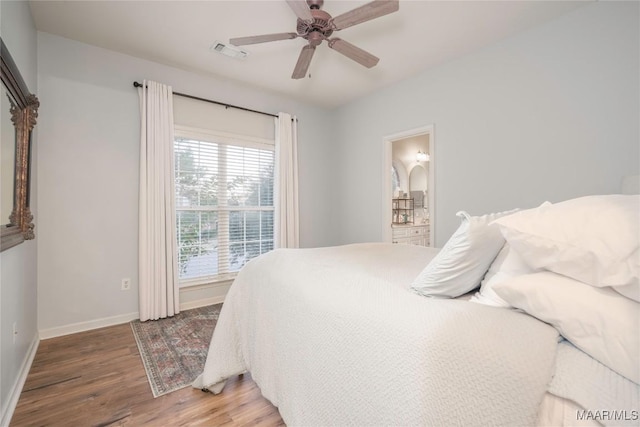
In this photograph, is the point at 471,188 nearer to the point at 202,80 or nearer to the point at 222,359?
the point at 222,359

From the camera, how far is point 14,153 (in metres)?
1.72

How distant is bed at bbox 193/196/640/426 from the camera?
65cm

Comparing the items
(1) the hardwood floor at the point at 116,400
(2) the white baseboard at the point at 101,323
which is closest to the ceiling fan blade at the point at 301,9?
(1) the hardwood floor at the point at 116,400

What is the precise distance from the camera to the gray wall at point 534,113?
212 cm

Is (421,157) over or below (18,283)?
over

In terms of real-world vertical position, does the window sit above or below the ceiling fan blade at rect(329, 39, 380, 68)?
below

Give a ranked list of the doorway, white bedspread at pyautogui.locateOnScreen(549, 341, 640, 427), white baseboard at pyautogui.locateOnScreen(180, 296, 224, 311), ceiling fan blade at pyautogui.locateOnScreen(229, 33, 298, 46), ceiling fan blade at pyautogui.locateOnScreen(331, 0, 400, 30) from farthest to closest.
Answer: the doorway → white baseboard at pyautogui.locateOnScreen(180, 296, 224, 311) → ceiling fan blade at pyautogui.locateOnScreen(229, 33, 298, 46) → ceiling fan blade at pyautogui.locateOnScreen(331, 0, 400, 30) → white bedspread at pyautogui.locateOnScreen(549, 341, 640, 427)

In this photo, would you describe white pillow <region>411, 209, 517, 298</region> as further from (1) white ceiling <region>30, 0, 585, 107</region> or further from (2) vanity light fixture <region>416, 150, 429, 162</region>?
(2) vanity light fixture <region>416, 150, 429, 162</region>

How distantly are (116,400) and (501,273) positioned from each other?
2.19 meters

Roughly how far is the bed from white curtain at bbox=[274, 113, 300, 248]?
2.46 meters

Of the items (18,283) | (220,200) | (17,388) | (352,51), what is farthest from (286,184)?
(17,388)

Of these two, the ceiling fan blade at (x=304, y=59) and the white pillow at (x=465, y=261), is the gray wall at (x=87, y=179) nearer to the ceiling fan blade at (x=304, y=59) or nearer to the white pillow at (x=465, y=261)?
the ceiling fan blade at (x=304, y=59)

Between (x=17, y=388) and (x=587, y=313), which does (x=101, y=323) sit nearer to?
(x=17, y=388)

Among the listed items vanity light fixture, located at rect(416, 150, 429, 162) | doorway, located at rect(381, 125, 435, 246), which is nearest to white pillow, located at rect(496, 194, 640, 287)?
doorway, located at rect(381, 125, 435, 246)
